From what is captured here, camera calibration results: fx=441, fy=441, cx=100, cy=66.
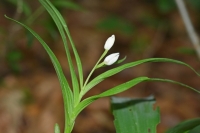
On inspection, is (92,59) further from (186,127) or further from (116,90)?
(116,90)

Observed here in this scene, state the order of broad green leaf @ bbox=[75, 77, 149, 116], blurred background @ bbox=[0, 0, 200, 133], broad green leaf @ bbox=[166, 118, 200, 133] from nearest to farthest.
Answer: broad green leaf @ bbox=[75, 77, 149, 116] < broad green leaf @ bbox=[166, 118, 200, 133] < blurred background @ bbox=[0, 0, 200, 133]

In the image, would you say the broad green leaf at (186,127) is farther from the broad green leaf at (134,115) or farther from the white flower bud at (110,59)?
the white flower bud at (110,59)

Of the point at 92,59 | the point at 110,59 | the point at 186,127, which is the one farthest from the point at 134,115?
the point at 92,59

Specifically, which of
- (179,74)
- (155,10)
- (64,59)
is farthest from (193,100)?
(155,10)

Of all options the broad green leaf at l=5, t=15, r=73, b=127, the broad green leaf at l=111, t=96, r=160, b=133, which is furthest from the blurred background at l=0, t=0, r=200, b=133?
the broad green leaf at l=5, t=15, r=73, b=127

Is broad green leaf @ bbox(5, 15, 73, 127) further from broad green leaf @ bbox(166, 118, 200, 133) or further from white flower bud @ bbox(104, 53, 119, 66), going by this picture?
broad green leaf @ bbox(166, 118, 200, 133)
